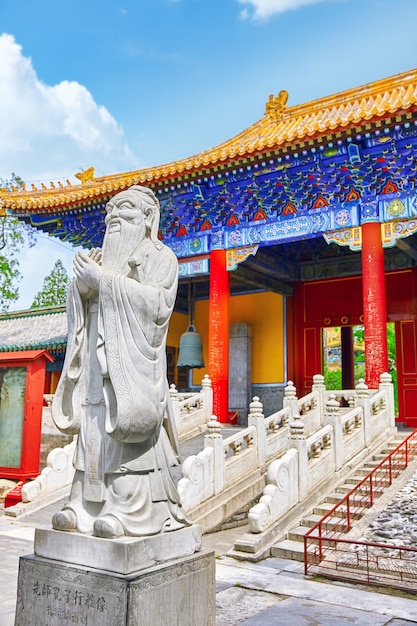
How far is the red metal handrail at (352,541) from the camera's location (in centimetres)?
554

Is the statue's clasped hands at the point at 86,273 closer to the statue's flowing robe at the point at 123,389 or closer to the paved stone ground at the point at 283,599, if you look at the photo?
the statue's flowing robe at the point at 123,389

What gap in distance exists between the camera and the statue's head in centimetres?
377

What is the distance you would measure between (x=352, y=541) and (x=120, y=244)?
377cm

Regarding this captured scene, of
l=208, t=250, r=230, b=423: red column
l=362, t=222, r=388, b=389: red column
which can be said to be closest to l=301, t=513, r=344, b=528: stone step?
l=362, t=222, r=388, b=389: red column

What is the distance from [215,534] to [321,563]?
2.01 meters

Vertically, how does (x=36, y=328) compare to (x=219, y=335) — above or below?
above

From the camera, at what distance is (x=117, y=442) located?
338cm

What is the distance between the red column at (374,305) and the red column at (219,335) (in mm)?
3244

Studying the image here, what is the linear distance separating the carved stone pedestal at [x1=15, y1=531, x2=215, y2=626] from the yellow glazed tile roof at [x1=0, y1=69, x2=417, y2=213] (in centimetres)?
860

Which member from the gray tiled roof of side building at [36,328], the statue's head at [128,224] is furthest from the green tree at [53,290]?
the statue's head at [128,224]

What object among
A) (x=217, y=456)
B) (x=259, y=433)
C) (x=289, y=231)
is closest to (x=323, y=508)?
(x=217, y=456)

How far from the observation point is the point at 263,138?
13.7 m

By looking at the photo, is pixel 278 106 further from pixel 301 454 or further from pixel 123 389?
pixel 123 389

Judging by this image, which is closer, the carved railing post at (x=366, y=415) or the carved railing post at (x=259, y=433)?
the carved railing post at (x=259, y=433)
